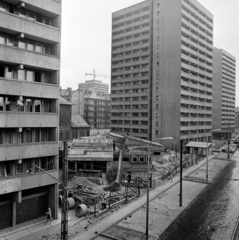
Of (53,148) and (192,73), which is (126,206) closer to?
(53,148)

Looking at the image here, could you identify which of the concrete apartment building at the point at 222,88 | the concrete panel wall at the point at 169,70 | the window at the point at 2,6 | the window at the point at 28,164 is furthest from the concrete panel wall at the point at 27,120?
the concrete apartment building at the point at 222,88

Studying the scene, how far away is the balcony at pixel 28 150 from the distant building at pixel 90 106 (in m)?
91.7

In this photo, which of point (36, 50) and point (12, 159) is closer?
point (12, 159)

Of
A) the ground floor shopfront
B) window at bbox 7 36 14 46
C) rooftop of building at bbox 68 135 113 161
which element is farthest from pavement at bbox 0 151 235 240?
window at bbox 7 36 14 46

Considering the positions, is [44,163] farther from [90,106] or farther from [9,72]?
Answer: [90,106]

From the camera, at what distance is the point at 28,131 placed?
82.4ft

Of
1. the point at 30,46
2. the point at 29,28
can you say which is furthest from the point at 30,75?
the point at 29,28

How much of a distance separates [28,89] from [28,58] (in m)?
3.02

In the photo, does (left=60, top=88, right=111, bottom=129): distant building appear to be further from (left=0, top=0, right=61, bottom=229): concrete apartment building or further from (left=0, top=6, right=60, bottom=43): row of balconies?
(left=0, top=6, right=60, bottom=43): row of balconies

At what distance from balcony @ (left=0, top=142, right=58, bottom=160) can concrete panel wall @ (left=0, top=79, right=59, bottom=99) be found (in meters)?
4.92

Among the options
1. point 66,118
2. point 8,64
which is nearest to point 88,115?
point 66,118

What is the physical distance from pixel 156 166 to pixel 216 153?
1385 inches

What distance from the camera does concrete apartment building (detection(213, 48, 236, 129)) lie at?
137 metres

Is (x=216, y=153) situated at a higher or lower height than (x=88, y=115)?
lower
